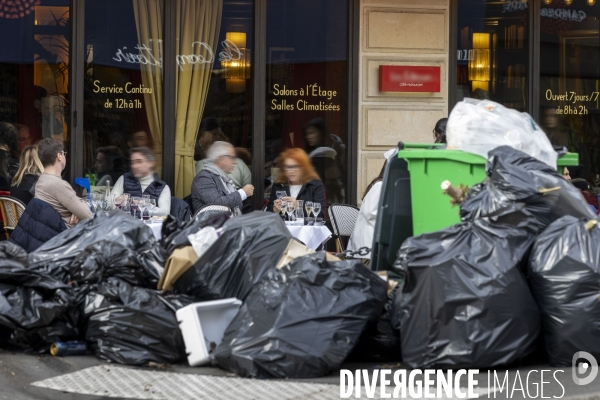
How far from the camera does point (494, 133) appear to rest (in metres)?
6.20

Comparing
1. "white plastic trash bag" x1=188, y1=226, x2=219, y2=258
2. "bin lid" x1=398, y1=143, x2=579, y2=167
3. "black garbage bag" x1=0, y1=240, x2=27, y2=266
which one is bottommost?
"black garbage bag" x1=0, y1=240, x2=27, y2=266

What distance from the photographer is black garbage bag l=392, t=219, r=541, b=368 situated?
5266 mm

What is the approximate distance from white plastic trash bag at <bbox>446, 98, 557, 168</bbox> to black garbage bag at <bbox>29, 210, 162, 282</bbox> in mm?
2131

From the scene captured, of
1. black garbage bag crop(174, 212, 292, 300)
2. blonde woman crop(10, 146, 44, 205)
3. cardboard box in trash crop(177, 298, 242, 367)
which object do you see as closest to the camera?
cardboard box in trash crop(177, 298, 242, 367)

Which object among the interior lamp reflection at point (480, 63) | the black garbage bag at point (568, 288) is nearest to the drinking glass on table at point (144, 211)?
the black garbage bag at point (568, 288)

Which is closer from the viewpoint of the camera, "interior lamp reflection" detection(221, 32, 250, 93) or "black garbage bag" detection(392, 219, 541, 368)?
"black garbage bag" detection(392, 219, 541, 368)

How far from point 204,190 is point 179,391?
4144 mm

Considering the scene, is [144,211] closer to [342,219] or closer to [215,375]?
[342,219]

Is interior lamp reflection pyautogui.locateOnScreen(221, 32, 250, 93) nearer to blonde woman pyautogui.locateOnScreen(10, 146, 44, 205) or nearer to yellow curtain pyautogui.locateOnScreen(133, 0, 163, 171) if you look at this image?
yellow curtain pyautogui.locateOnScreen(133, 0, 163, 171)

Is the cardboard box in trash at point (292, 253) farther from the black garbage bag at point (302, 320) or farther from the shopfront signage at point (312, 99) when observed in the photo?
the shopfront signage at point (312, 99)

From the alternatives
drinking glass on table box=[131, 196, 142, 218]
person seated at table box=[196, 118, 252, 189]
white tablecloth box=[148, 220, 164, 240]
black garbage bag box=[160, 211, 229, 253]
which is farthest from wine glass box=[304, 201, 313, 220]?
black garbage bag box=[160, 211, 229, 253]

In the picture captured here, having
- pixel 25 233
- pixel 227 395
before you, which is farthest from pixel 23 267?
pixel 227 395

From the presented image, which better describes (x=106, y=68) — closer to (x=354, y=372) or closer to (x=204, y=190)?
(x=204, y=190)

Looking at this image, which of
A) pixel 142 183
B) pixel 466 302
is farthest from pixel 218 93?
pixel 466 302
